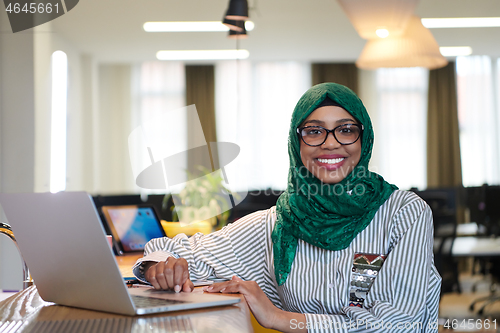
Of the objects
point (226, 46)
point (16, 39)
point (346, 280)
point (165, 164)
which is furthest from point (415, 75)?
point (346, 280)

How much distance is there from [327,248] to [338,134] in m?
0.28

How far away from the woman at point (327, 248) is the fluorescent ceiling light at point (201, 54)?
16.8 feet

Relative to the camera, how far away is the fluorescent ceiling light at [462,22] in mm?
5110

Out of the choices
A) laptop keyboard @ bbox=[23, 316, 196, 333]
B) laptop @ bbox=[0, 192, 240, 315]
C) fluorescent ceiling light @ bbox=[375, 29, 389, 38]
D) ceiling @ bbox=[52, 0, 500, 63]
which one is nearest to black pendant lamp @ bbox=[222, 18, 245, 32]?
ceiling @ bbox=[52, 0, 500, 63]

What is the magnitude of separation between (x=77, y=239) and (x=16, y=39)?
3388mm

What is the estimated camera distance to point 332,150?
1132mm

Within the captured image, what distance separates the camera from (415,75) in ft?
22.1

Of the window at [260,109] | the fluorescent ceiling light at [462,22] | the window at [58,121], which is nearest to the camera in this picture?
the window at [58,121]

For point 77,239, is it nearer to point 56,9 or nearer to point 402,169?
point 56,9

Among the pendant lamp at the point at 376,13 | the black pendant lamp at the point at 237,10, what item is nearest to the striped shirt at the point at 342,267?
the pendant lamp at the point at 376,13

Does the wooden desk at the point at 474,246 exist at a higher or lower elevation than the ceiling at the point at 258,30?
lower

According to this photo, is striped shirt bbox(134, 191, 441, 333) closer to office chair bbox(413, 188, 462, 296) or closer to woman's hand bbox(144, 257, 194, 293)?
woman's hand bbox(144, 257, 194, 293)

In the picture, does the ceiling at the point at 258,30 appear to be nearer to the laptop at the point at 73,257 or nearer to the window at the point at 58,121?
the window at the point at 58,121

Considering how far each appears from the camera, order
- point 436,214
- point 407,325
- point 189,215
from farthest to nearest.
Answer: point 436,214, point 189,215, point 407,325
